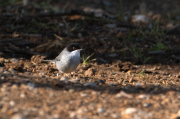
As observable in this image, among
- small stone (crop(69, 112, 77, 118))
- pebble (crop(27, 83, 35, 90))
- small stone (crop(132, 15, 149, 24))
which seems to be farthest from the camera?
small stone (crop(132, 15, 149, 24))

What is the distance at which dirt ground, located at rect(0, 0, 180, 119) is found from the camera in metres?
2.52

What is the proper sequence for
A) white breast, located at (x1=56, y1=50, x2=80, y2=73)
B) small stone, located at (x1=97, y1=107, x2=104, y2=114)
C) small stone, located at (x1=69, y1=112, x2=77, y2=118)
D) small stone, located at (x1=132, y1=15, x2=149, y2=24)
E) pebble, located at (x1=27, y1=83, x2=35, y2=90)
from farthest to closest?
small stone, located at (x1=132, y1=15, x2=149, y2=24) < white breast, located at (x1=56, y1=50, x2=80, y2=73) < pebble, located at (x1=27, y1=83, x2=35, y2=90) < small stone, located at (x1=97, y1=107, x2=104, y2=114) < small stone, located at (x1=69, y1=112, x2=77, y2=118)

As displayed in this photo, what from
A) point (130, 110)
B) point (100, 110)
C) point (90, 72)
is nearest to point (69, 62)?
point (90, 72)

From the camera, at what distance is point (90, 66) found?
15.4 ft

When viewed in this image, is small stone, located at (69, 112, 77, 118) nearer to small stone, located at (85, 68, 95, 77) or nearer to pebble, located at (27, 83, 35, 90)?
pebble, located at (27, 83, 35, 90)

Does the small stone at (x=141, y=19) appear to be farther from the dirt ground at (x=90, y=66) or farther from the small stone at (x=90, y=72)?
the small stone at (x=90, y=72)

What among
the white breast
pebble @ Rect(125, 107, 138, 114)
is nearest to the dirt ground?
pebble @ Rect(125, 107, 138, 114)

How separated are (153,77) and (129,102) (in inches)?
65.9

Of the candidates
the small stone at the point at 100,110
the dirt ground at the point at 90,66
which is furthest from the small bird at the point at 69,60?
the small stone at the point at 100,110

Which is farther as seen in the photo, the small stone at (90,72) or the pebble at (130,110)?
the small stone at (90,72)

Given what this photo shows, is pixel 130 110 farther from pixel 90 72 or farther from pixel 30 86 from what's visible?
pixel 90 72

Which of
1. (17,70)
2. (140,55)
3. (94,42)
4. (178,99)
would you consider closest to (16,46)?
(17,70)

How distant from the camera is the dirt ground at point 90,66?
8.27 feet

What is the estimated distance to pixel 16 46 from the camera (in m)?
5.12
